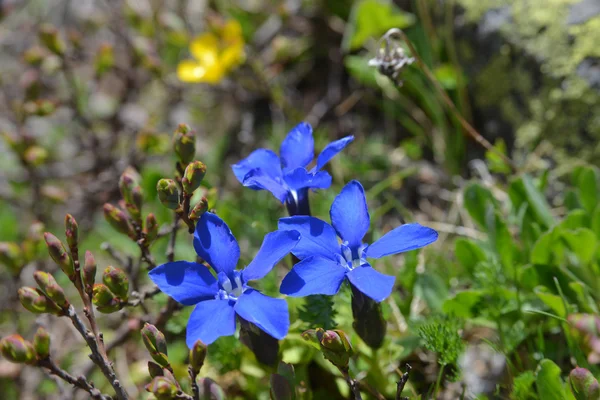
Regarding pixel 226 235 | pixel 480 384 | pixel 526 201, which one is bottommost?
pixel 480 384

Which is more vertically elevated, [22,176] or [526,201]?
[22,176]

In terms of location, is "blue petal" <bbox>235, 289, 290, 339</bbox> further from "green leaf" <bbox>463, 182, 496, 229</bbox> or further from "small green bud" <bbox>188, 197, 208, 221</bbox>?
"green leaf" <bbox>463, 182, 496, 229</bbox>

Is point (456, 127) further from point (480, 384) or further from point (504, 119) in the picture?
point (480, 384)

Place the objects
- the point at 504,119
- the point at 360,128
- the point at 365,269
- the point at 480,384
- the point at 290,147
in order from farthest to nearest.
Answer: the point at 360,128
the point at 504,119
the point at 480,384
the point at 290,147
the point at 365,269

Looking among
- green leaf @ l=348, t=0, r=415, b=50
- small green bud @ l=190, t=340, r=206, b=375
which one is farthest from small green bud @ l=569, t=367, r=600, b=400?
green leaf @ l=348, t=0, r=415, b=50

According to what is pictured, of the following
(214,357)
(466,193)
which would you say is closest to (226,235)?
(214,357)

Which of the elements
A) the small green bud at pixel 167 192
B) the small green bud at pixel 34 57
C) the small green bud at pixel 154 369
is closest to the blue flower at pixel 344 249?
the small green bud at pixel 167 192

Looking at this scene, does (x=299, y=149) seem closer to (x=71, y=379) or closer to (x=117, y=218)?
(x=117, y=218)
